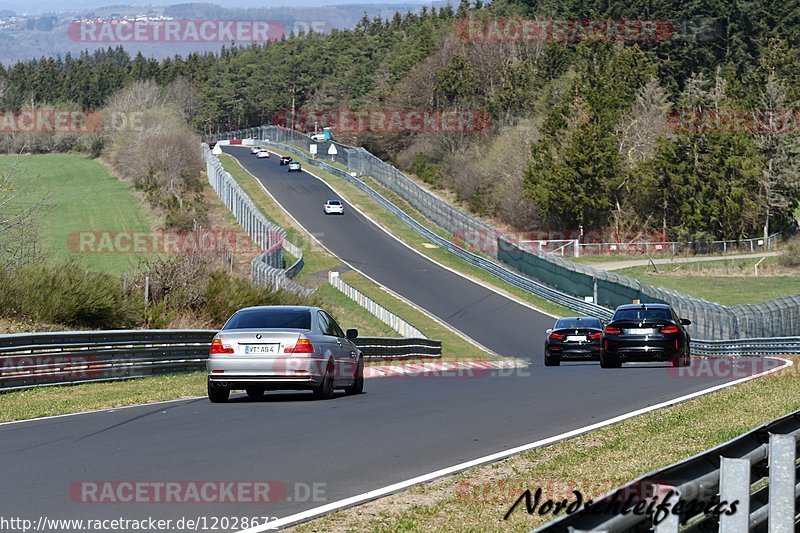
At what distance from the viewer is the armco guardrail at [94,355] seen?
19.8m

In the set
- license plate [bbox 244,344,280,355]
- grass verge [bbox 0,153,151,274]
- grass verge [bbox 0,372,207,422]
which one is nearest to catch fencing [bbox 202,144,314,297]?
grass verge [bbox 0,153,151,274]

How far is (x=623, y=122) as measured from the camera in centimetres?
9862

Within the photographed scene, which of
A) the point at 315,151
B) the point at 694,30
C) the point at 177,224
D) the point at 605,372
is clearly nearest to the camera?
the point at 605,372

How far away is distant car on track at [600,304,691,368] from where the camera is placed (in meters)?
26.5

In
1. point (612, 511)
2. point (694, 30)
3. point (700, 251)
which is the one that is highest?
point (694, 30)

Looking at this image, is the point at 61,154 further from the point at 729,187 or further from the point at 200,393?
the point at 200,393

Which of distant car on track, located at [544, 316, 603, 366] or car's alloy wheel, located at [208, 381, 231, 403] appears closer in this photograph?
car's alloy wheel, located at [208, 381, 231, 403]

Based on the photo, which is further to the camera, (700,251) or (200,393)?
(700,251)

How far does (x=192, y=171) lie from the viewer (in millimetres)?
105000

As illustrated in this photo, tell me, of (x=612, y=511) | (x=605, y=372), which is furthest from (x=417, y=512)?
(x=605, y=372)

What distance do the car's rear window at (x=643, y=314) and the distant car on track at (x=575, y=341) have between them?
500cm

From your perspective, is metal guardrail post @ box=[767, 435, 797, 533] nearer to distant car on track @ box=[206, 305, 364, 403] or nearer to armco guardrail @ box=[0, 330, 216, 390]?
distant car on track @ box=[206, 305, 364, 403]

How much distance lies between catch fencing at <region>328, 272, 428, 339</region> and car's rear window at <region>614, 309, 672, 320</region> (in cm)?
1292

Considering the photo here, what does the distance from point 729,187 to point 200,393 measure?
245 ft
